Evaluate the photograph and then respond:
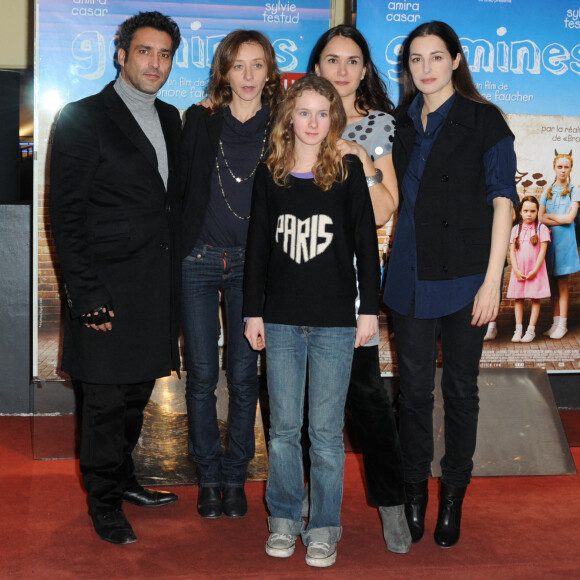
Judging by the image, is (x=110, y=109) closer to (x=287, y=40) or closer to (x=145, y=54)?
(x=145, y=54)

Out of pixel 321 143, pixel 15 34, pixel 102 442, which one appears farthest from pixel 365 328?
pixel 15 34

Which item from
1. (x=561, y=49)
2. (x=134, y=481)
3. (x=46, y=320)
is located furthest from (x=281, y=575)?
(x=561, y=49)

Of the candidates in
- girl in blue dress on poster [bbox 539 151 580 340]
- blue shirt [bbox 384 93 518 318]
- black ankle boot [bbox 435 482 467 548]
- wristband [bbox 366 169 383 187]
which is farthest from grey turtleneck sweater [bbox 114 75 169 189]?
girl in blue dress on poster [bbox 539 151 580 340]

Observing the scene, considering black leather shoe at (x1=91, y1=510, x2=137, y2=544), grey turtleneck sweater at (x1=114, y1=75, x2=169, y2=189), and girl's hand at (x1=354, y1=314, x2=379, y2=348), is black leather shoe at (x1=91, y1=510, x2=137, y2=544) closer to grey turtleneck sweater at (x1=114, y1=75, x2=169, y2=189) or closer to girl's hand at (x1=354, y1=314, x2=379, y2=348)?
girl's hand at (x1=354, y1=314, x2=379, y2=348)

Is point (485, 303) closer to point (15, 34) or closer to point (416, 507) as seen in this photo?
point (416, 507)

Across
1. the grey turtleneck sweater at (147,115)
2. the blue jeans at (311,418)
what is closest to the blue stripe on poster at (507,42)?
the grey turtleneck sweater at (147,115)

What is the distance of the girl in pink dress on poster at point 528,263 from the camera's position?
3.84 metres

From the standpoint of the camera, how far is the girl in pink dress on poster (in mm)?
3844

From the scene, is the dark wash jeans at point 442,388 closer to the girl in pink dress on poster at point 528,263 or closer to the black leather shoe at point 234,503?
the black leather shoe at point 234,503

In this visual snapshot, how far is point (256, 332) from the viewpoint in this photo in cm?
235

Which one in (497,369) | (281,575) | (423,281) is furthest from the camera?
(497,369)

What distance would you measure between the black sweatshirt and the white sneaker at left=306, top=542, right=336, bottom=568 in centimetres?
68

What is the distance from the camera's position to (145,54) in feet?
8.13

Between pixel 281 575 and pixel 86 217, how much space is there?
1256 millimetres
